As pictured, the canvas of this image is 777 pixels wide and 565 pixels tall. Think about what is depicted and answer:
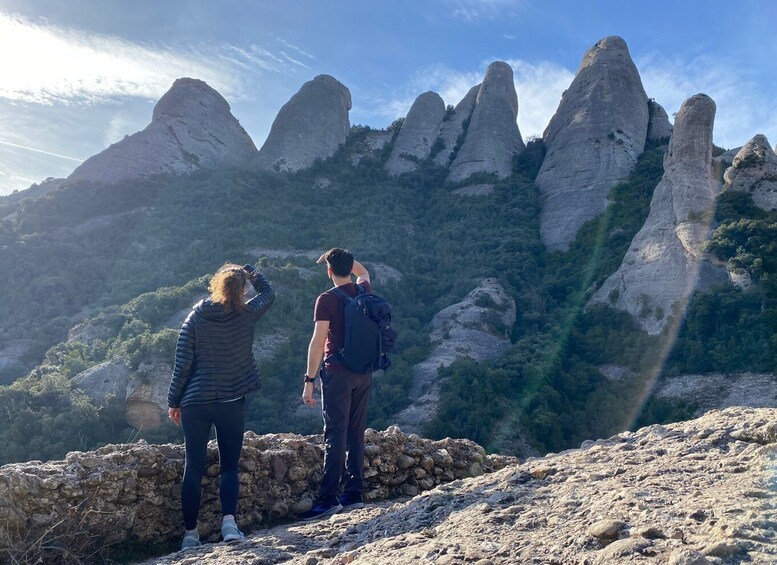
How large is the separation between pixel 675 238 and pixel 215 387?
56.3ft

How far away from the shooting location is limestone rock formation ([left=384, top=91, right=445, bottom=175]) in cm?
3548

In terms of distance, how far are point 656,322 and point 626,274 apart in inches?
89.1

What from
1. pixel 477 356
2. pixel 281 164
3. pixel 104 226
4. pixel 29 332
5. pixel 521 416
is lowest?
pixel 521 416

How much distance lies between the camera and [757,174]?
1970 centimetres

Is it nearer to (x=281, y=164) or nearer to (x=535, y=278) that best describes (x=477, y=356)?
(x=535, y=278)

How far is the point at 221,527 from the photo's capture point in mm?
4363

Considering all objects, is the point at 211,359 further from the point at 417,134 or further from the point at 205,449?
the point at 417,134

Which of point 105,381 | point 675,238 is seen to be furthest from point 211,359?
point 675,238

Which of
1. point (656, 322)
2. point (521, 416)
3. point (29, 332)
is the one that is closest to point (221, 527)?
point (521, 416)

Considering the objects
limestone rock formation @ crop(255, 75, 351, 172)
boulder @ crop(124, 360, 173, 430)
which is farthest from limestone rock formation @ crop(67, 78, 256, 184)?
boulder @ crop(124, 360, 173, 430)

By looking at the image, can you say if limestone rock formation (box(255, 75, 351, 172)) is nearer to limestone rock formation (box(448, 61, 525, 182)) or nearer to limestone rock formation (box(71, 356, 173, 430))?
limestone rock formation (box(448, 61, 525, 182))

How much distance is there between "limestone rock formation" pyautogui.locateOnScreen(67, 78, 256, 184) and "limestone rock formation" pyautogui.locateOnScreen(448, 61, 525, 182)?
1203 centimetres

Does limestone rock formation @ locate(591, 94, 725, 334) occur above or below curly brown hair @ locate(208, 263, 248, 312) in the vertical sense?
above

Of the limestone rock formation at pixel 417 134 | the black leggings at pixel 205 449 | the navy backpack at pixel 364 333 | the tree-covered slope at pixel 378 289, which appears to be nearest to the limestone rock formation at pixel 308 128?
the tree-covered slope at pixel 378 289
